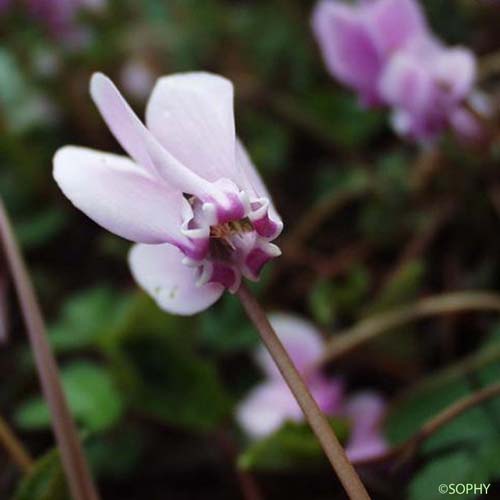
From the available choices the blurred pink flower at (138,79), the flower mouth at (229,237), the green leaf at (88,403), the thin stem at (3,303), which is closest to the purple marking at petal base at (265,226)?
the flower mouth at (229,237)

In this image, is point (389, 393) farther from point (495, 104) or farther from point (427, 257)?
point (495, 104)

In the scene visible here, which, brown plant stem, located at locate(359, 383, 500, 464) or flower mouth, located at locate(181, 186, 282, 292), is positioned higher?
flower mouth, located at locate(181, 186, 282, 292)

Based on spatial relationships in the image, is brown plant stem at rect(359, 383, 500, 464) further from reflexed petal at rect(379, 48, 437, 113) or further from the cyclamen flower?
reflexed petal at rect(379, 48, 437, 113)

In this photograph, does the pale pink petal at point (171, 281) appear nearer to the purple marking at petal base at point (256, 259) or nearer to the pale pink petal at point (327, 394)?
the purple marking at petal base at point (256, 259)

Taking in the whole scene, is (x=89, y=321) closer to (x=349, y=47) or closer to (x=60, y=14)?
(x=349, y=47)

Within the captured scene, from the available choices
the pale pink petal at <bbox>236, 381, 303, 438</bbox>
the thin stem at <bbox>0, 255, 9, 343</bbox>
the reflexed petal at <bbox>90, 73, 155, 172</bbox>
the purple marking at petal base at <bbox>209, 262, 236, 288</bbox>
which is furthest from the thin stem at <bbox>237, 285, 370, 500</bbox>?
the thin stem at <bbox>0, 255, 9, 343</bbox>
